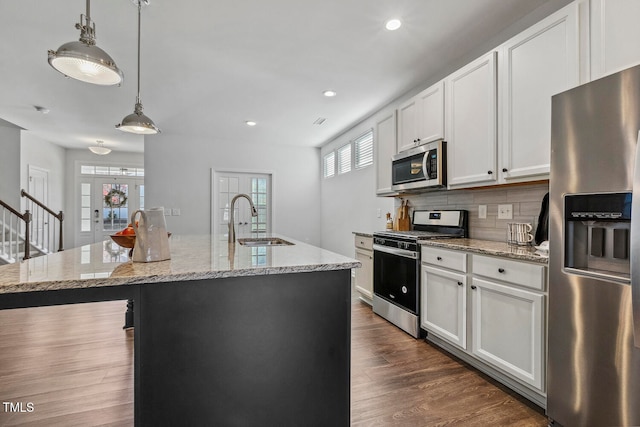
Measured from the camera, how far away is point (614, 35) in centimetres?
158

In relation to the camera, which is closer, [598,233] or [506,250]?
[598,233]

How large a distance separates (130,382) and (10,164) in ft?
18.7

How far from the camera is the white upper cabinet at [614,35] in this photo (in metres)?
1.50

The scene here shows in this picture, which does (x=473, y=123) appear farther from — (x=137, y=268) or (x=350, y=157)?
(x=350, y=157)

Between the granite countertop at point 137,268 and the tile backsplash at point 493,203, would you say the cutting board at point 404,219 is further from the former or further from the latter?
the granite countertop at point 137,268

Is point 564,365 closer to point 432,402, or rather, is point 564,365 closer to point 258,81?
point 432,402

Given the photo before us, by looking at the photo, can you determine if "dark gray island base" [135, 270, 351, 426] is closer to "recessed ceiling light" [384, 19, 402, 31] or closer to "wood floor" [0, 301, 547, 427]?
"wood floor" [0, 301, 547, 427]

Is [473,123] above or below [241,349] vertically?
above

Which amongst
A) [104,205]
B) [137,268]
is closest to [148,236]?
[137,268]

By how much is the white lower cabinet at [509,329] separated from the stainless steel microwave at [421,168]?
40.2 inches

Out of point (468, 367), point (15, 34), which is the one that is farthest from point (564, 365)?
point (15, 34)

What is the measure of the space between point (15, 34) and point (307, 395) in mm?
3468

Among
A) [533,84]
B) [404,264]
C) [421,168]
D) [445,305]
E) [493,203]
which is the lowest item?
[445,305]

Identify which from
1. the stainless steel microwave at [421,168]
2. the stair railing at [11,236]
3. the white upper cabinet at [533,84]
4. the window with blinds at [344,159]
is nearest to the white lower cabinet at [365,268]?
the stainless steel microwave at [421,168]
